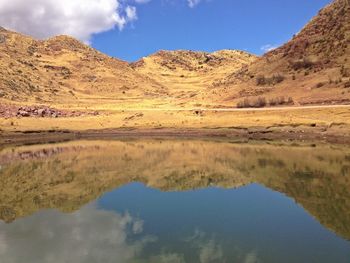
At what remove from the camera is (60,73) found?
104062 mm

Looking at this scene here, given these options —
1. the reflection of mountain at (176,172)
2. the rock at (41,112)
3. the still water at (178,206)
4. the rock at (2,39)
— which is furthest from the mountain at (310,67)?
the rock at (2,39)

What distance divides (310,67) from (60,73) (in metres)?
57.0

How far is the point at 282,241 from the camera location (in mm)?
15438

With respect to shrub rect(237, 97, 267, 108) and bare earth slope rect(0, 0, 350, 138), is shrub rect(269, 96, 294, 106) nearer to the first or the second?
bare earth slope rect(0, 0, 350, 138)

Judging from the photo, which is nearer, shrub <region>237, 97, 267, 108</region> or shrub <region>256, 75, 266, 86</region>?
shrub <region>237, 97, 267, 108</region>

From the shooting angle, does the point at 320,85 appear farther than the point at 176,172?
Yes

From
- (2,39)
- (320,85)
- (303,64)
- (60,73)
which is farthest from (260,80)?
(2,39)

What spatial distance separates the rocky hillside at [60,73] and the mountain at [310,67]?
29049 millimetres

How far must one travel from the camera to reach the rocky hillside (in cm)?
8669

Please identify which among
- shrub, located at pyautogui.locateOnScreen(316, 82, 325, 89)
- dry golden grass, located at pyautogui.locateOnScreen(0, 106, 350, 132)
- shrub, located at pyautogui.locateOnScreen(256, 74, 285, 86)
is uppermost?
shrub, located at pyautogui.locateOnScreen(256, 74, 285, 86)

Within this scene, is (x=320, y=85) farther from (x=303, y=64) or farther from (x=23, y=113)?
(x=23, y=113)

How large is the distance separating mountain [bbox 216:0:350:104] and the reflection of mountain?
22.8 meters

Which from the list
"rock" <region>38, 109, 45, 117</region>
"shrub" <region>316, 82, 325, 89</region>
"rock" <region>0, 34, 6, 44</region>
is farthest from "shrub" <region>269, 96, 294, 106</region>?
"rock" <region>0, 34, 6, 44</region>

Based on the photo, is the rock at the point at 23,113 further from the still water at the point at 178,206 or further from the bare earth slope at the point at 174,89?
the still water at the point at 178,206
